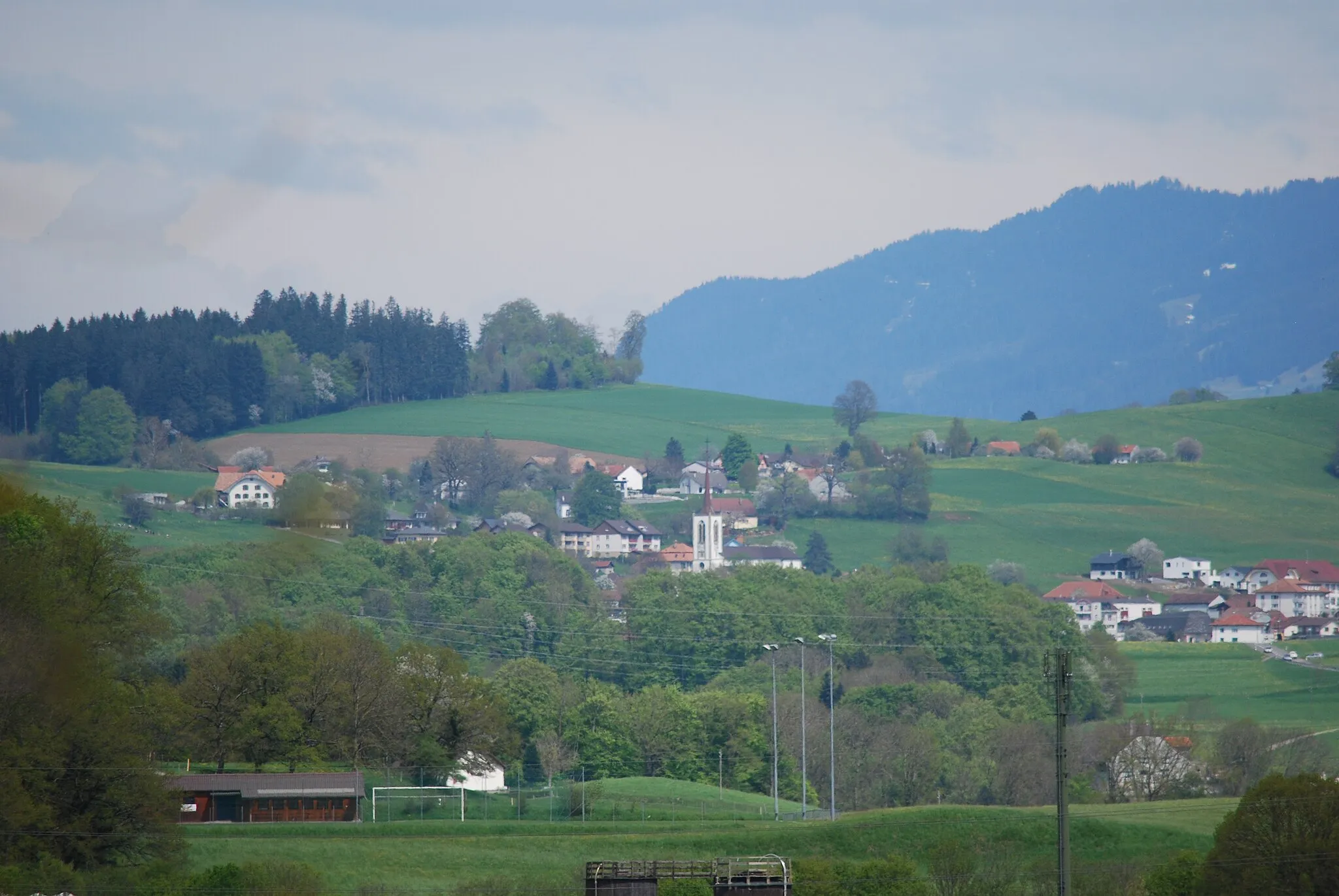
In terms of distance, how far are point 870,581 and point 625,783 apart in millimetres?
58588

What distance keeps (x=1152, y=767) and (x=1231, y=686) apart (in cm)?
2696

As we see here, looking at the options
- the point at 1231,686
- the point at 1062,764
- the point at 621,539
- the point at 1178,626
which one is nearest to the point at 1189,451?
the point at 1178,626

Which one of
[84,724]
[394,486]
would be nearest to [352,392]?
[394,486]

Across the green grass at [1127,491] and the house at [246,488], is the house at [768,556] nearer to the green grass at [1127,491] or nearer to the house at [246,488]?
the green grass at [1127,491]

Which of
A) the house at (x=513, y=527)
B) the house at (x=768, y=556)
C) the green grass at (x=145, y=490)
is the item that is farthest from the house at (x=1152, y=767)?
the house at (x=513, y=527)

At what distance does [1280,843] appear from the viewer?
42.3 metres

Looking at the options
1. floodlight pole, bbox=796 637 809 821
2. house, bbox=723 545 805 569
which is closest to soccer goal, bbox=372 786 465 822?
floodlight pole, bbox=796 637 809 821

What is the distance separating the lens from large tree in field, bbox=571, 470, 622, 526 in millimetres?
173375

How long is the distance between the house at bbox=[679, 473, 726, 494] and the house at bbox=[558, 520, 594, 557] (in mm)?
22907

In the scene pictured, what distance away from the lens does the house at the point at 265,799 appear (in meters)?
54.1

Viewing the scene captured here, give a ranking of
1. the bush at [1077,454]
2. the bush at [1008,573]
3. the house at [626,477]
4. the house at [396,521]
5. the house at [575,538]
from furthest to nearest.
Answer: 1. the house at [626,477]
2. the bush at [1077,454]
3. the house at [575,538]
4. the bush at [1008,573]
5. the house at [396,521]

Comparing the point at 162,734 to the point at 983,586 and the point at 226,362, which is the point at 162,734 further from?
the point at 226,362

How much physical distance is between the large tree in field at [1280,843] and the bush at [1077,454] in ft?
447

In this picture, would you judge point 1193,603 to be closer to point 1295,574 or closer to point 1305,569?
point 1295,574
